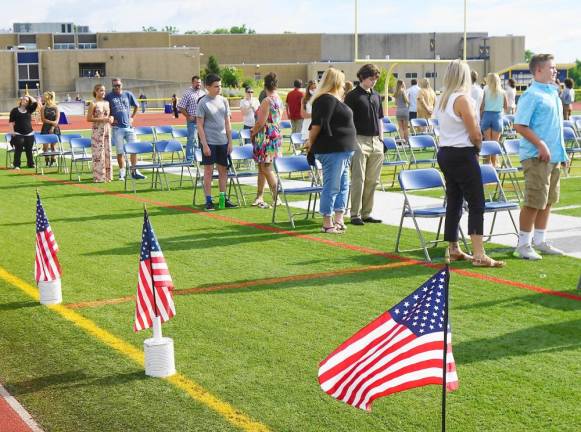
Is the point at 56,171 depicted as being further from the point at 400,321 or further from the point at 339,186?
the point at 400,321

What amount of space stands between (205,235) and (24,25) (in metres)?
103

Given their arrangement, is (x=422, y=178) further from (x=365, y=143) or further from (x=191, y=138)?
(x=191, y=138)

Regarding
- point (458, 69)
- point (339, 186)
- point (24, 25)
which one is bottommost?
point (339, 186)

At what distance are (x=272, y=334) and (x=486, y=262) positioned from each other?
289 centimetres

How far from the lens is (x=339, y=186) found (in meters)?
11.0

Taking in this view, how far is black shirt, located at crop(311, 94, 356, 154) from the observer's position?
10.9m

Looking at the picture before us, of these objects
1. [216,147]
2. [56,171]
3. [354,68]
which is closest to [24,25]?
[354,68]

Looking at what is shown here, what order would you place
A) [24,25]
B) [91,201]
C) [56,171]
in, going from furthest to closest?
[24,25], [56,171], [91,201]

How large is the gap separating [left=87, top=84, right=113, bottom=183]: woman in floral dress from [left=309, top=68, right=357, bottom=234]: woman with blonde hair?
25.0ft

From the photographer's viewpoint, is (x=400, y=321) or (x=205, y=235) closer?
(x=400, y=321)

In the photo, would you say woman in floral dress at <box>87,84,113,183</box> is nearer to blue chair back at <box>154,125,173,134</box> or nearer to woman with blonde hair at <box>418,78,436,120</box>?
blue chair back at <box>154,125,173,134</box>

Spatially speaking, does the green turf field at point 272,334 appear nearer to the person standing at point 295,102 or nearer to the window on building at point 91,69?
the person standing at point 295,102

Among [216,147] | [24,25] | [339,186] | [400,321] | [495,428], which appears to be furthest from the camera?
[24,25]

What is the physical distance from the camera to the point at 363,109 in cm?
1156
